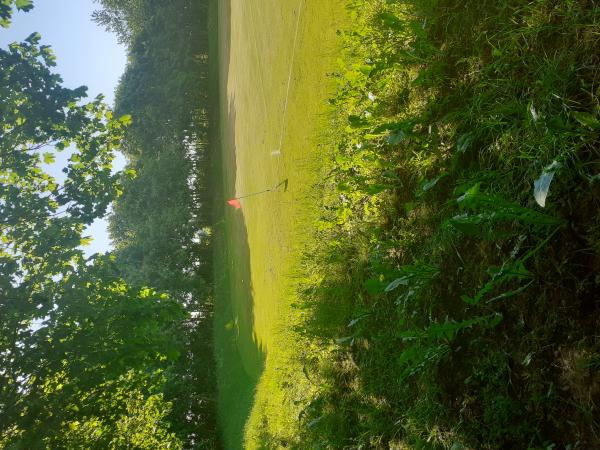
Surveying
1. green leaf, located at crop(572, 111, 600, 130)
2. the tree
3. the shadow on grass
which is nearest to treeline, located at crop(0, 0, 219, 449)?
the tree

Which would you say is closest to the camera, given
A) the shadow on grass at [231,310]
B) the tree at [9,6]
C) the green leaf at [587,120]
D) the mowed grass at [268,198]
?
the green leaf at [587,120]

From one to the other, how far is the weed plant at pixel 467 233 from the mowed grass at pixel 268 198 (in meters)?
1.40

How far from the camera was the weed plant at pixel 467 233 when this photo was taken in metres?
2.22

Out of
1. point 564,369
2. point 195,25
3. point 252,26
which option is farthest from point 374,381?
point 195,25

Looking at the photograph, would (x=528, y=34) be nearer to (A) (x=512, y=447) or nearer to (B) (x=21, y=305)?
(A) (x=512, y=447)

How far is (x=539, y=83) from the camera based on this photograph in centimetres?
252

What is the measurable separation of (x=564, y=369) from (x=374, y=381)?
1.88 metres

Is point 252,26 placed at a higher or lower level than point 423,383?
higher

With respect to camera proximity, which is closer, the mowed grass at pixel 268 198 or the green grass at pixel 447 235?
the green grass at pixel 447 235

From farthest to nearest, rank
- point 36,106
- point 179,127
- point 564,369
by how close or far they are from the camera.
A: point 179,127 < point 36,106 < point 564,369

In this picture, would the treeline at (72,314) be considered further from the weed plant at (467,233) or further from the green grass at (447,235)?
the weed plant at (467,233)

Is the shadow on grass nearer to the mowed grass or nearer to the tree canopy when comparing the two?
the mowed grass

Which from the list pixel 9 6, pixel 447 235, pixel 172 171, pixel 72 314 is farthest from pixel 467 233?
pixel 172 171

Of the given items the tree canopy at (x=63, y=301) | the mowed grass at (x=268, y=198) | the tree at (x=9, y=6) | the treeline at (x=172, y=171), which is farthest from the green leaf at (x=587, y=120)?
the treeline at (x=172, y=171)
